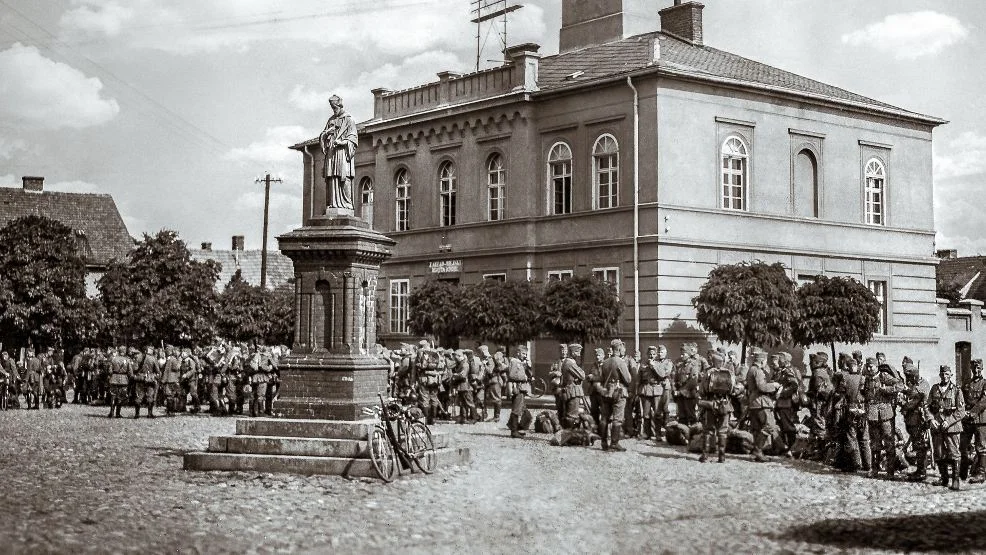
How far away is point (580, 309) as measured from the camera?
29.9 m

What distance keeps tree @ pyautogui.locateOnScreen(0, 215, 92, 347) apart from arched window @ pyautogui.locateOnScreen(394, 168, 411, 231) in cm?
1067

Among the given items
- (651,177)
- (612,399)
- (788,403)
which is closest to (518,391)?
(612,399)

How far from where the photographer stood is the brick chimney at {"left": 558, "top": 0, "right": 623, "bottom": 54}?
39.0 meters

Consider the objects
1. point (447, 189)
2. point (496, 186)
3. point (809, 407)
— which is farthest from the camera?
point (447, 189)

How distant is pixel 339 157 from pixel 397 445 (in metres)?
4.52

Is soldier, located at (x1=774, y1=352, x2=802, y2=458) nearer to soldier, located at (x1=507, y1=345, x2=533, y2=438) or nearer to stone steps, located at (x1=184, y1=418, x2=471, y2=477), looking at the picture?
soldier, located at (x1=507, y1=345, x2=533, y2=438)

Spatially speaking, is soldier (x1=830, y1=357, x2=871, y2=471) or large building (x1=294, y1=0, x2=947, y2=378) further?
large building (x1=294, y1=0, x2=947, y2=378)

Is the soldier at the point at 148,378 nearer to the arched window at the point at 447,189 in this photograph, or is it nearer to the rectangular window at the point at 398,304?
the arched window at the point at 447,189

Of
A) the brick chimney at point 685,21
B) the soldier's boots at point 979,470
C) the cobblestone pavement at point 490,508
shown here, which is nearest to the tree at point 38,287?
the cobblestone pavement at point 490,508

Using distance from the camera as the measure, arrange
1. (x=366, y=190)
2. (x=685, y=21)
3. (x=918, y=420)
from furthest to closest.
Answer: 1. (x=366, y=190)
2. (x=685, y=21)
3. (x=918, y=420)

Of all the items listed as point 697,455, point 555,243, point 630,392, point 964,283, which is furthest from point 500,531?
point 964,283

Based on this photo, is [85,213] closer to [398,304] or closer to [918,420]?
[398,304]

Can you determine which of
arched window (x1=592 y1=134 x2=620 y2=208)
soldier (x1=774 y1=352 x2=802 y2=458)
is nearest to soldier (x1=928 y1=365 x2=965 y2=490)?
soldier (x1=774 y1=352 x2=802 y2=458)

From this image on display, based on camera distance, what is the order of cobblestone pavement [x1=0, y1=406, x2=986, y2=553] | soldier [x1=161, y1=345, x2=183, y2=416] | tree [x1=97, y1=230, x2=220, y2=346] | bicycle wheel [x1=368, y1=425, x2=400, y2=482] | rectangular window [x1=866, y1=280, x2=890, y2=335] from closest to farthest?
cobblestone pavement [x1=0, y1=406, x2=986, y2=553], bicycle wheel [x1=368, y1=425, x2=400, y2=482], soldier [x1=161, y1=345, x2=183, y2=416], rectangular window [x1=866, y1=280, x2=890, y2=335], tree [x1=97, y1=230, x2=220, y2=346]
